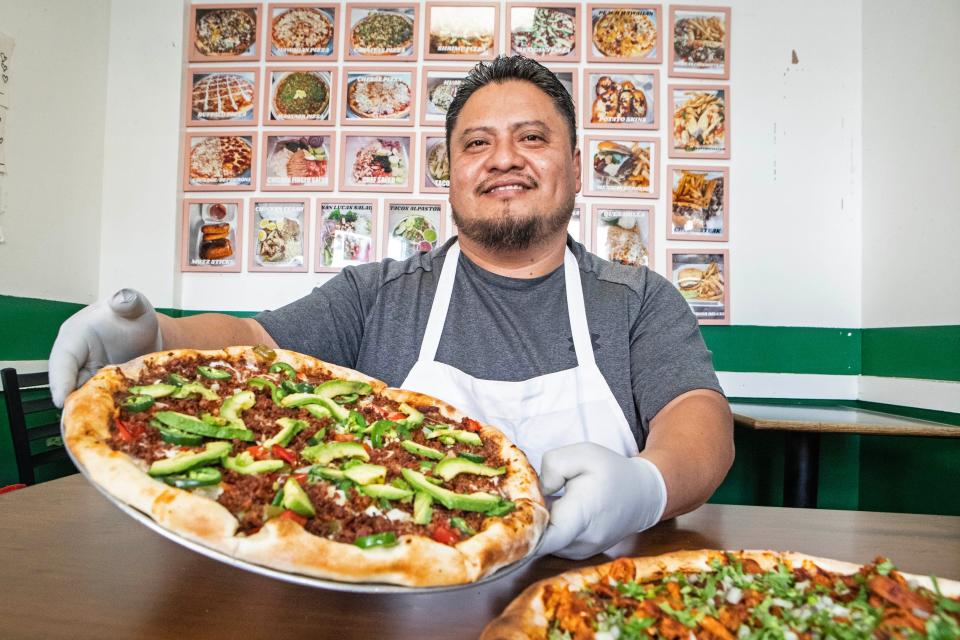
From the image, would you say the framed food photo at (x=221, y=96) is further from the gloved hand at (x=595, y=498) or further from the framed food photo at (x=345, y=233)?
the gloved hand at (x=595, y=498)

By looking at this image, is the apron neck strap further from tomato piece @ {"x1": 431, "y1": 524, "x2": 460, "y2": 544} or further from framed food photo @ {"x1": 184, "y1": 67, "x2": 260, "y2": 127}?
framed food photo @ {"x1": 184, "y1": 67, "x2": 260, "y2": 127}

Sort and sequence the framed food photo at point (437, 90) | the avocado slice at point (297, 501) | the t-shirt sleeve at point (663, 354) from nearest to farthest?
the avocado slice at point (297, 501)
the t-shirt sleeve at point (663, 354)
the framed food photo at point (437, 90)

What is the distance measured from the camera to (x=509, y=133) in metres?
1.87

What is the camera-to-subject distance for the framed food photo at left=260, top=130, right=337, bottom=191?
3.79 meters

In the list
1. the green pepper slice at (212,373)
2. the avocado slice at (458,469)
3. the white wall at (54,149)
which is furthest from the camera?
the white wall at (54,149)

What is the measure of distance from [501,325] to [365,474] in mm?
1055

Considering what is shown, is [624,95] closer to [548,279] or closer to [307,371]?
[548,279]

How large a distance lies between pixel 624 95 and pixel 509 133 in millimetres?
2188

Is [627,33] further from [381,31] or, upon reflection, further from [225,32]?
[225,32]

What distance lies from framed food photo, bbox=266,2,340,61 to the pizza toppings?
9.98ft

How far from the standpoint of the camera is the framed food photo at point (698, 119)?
3701mm

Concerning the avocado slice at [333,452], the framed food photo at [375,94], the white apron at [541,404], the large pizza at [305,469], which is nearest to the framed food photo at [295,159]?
the framed food photo at [375,94]

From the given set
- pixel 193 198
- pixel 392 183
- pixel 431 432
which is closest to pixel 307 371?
pixel 431 432

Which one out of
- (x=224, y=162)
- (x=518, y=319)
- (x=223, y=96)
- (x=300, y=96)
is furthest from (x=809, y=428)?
(x=223, y=96)
